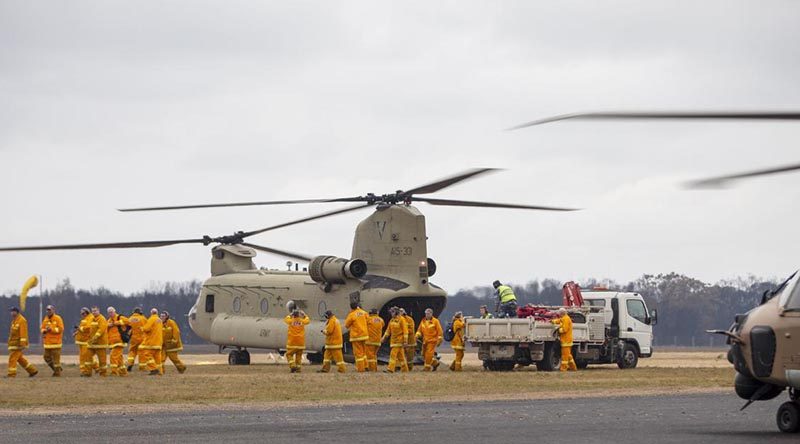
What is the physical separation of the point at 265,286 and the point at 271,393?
13605 mm

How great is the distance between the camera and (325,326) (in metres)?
35.1

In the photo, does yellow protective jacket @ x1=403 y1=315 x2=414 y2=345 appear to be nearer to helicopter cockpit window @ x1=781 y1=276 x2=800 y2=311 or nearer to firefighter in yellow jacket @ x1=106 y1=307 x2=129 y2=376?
firefighter in yellow jacket @ x1=106 y1=307 x2=129 y2=376

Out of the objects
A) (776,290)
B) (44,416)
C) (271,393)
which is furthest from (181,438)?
(271,393)

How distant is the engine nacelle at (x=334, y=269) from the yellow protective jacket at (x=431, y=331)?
2464mm

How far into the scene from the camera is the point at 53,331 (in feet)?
102

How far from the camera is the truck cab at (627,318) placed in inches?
1414

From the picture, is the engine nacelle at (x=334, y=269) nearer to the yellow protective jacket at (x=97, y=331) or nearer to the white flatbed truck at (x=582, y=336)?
the white flatbed truck at (x=582, y=336)

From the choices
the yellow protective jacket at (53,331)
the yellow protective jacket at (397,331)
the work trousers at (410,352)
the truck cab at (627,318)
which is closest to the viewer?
the yellow protective jacket at (53,331)

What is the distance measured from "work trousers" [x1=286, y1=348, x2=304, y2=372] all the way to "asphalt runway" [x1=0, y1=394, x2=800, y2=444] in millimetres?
9996

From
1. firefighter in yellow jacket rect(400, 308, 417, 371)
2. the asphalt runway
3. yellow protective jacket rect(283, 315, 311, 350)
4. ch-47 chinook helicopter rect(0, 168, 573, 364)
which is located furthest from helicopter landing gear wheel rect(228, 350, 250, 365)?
the asphalt runway

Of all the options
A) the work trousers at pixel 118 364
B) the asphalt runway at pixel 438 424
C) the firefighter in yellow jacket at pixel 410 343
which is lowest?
the asphalt runway at pixel 438 424

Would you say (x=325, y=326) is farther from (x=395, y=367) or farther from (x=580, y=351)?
(x=580, y=351)

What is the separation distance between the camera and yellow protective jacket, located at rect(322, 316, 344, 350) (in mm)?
32531

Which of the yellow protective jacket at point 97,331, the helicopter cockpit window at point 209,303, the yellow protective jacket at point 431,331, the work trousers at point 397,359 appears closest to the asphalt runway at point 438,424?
the work trousers at point 397,359
